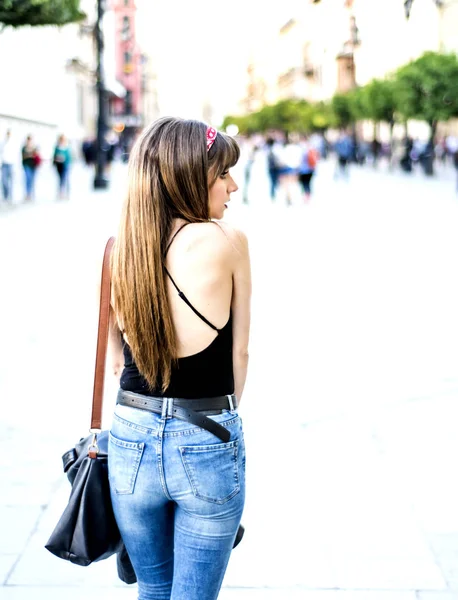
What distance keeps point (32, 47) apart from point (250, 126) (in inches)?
3415

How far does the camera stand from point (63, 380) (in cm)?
716

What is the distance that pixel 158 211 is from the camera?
2.31m

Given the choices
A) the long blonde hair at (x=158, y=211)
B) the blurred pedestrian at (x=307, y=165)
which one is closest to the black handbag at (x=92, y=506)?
the long blonde hair at (x=158, y=211)

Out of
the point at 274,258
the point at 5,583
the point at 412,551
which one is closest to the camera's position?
the point at 5,583

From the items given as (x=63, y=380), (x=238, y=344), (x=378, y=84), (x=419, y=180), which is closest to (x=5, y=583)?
(x=238, y=344)

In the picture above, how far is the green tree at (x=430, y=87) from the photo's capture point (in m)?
38.8

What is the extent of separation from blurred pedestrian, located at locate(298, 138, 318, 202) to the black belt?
887 inches

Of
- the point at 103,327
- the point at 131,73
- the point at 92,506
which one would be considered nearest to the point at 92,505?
the point at 92,506

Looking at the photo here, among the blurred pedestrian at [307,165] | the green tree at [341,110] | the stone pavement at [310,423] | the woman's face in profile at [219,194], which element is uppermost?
the green tree at [341,110]

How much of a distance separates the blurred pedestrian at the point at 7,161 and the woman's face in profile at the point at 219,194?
20.2 m

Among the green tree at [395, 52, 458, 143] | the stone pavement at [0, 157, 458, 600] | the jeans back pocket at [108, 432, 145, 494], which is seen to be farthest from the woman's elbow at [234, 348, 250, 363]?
the green tree at [395, 52, 458, 143]

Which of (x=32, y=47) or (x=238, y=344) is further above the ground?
(x=32, y=47)

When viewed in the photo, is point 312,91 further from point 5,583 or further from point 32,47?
point 5,583

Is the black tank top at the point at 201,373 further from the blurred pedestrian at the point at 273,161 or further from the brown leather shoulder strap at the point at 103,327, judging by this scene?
the blurred pedestrian at the point at 273,161
